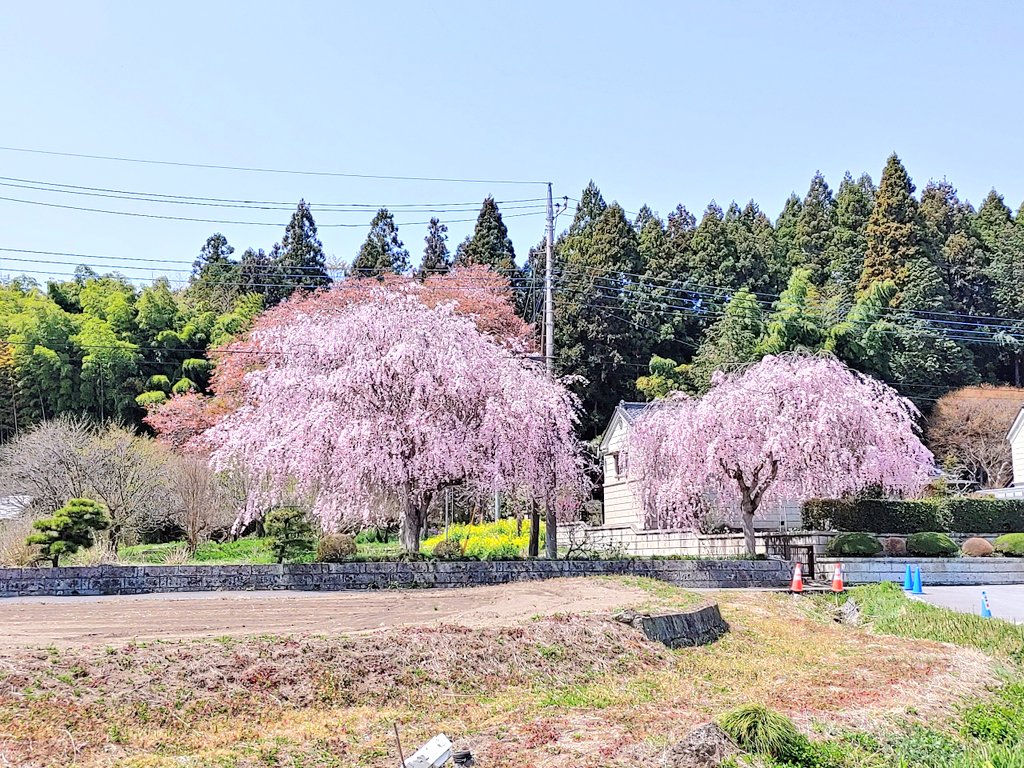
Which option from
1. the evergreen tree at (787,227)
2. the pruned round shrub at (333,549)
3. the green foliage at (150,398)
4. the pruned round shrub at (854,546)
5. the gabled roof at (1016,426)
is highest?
the evergreen tree at (787,227)

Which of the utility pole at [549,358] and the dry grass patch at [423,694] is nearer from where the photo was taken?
the dry grass patch at [423,694]

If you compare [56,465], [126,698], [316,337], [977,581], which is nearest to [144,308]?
[56,465]

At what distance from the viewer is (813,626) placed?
13578mm

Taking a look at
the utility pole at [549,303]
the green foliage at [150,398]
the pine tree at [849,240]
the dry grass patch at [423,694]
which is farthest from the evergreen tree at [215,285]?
the dry grass patch at [423,694]

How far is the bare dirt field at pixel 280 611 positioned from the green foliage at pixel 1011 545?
1468 cm

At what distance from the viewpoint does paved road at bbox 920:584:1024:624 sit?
15805 millimetres

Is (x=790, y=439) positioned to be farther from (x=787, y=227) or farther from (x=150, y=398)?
(x=787, y=227)

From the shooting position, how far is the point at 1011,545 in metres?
25.4

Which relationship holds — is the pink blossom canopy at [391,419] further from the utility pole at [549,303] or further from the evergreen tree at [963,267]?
the evergreen tree at [963,267]

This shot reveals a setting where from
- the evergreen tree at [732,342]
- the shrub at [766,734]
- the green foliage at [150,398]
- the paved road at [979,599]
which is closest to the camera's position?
the shrub at [766,734]

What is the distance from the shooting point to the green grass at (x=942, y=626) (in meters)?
11.0

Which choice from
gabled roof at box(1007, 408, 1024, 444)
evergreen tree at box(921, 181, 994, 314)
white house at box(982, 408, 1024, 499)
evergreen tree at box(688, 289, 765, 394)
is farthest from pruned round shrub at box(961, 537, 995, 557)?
evergreen tree at box(921, 181, 994, 314)

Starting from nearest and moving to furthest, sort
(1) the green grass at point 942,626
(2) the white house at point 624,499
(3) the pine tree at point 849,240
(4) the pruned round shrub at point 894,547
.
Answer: (1) the green grass at point 942,626 < (4) the pruned round shrub at point 894,547 < (2) the white house at point 624,499 < (3) the pine tree at point 849,240

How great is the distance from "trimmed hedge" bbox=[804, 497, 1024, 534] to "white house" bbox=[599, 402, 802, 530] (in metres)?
2.19
